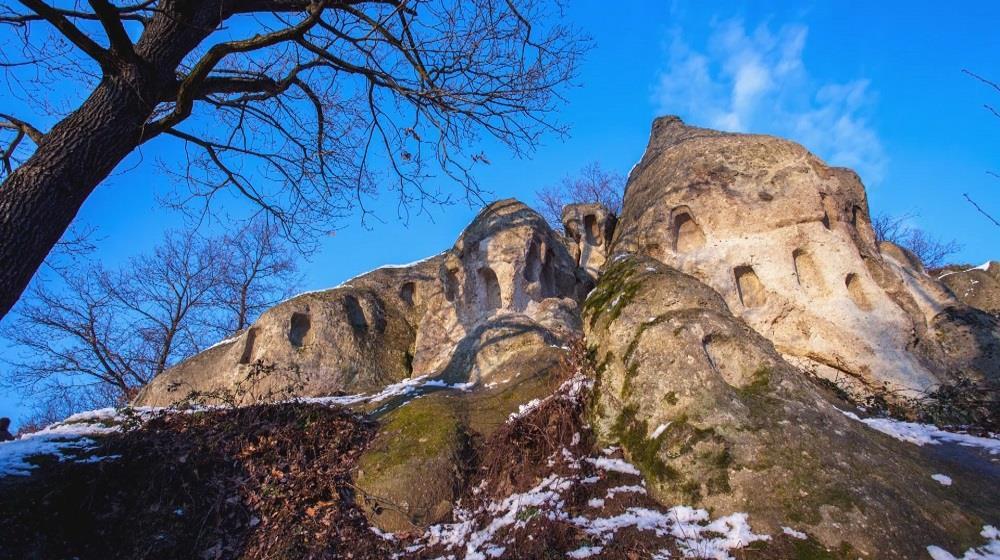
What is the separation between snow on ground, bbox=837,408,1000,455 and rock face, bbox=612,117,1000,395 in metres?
2.76

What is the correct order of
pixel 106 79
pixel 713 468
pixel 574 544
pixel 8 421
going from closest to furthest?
pixel 574 544, pixel 713 468, pixel 106 79, pixel 8 421

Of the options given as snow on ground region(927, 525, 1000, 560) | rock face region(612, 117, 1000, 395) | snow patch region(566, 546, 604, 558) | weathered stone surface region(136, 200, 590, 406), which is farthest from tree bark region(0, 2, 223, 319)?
rock face region(612, 117, 1000, 395)

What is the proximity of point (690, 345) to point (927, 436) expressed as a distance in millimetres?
2336

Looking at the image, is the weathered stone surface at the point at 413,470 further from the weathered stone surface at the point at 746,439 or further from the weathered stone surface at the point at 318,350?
the weathered stone surface at the point at 318,350

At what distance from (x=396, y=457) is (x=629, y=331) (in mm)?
2654

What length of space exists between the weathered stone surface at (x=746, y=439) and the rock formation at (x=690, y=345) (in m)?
0.01

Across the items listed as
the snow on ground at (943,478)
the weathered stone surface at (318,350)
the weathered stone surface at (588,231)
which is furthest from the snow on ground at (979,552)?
the weathered stone surface at (588,231)

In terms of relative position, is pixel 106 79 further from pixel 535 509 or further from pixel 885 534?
pixel 885 534

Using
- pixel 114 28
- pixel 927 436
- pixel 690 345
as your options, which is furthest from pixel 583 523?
pixel 114 28

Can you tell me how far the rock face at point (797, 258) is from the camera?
316 inches

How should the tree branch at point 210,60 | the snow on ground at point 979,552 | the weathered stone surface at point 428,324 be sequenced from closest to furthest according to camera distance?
the snow on ground at point 979,552 < the tree branch at point 210,60 < the weathered stone surface at point 428,324

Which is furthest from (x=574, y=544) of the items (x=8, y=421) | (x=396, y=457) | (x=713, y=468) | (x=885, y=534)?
(x=8, y=421)

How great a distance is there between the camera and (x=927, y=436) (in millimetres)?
4840

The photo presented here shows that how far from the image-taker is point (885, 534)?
126 inches
